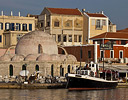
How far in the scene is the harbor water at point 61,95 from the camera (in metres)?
52.0

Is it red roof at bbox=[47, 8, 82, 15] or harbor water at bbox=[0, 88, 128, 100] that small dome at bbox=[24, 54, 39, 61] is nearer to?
harbor water at bbox=[0, 88, 128, 100]

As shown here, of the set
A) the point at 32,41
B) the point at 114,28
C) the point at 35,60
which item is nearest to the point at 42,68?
the point at 35,60

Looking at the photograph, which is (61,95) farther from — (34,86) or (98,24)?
(98,24)

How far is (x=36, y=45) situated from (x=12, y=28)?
1674cm

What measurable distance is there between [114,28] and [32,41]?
29607mm

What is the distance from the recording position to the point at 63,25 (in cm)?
9712

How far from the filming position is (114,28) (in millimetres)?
103875

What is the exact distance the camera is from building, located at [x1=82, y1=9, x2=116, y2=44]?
96000mm

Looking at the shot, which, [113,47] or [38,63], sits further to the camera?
[113,47]

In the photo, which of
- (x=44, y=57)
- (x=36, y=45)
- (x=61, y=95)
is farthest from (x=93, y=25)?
(x=61, y=95)

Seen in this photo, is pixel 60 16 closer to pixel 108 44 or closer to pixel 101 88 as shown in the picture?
pixel 108 44

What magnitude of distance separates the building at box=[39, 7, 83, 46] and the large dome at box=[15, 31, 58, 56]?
15.5 meters

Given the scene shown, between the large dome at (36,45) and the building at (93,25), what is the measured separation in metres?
17.4

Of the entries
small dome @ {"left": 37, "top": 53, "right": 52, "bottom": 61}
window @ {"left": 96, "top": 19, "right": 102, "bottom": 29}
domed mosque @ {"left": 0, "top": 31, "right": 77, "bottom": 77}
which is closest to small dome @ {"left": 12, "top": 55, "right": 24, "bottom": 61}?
domed mosque @ {"left": 0, "top": 31, "right": 77, "bottom": 77}
